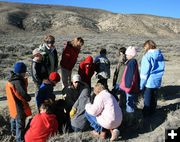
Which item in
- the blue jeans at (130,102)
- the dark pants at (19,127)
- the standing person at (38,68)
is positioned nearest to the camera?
the dark pants at (19,127)

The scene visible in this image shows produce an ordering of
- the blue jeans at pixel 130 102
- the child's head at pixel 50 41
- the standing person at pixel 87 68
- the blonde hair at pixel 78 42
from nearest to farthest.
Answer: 1. the blue jeans at pixel 130 102
2. the child's head at pixel 50 41
3. the blonde hair at pixel 78 42
4. the standing person at pixel 87 68

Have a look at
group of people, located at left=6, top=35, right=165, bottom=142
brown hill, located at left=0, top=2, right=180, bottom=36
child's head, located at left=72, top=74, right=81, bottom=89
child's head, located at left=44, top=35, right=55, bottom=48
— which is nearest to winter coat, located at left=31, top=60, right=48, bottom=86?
group of people, located at left=6, top=35, right=165, bottom=142

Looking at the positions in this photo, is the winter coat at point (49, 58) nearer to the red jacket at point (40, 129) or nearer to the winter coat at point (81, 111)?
the winter coat at point (81, 111)

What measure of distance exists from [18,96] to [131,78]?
2371 mm

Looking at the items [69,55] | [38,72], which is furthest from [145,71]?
[38,72]

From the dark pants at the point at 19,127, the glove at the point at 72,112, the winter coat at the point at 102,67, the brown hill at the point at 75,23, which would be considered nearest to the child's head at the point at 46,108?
the dark pants at the point at 19,127

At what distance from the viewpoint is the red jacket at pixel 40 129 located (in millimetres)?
7480

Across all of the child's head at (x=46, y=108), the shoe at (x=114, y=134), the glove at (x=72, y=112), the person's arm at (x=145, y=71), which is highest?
the person's arm at (x=145, y=71)

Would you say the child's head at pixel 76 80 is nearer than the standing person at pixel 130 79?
No

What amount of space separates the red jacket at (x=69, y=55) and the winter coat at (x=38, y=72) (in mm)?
1035

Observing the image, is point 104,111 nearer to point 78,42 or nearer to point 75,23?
point 78,42

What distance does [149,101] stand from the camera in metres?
8.73

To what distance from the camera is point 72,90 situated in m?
8.80

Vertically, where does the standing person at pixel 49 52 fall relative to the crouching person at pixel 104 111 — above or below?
above
